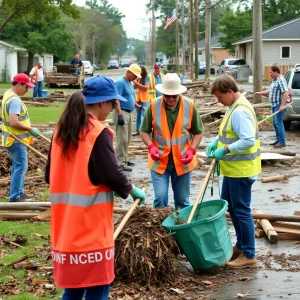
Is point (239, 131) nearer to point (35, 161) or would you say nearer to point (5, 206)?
point (5, 206)

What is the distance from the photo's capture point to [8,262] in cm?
732

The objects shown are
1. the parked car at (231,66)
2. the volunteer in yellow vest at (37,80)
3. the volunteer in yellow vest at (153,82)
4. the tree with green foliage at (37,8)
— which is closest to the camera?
the volunteer in yellow vest at (153,82)

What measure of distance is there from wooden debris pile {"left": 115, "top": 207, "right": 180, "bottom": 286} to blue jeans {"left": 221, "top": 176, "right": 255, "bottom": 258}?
0.75 metres

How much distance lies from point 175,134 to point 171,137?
58 mm

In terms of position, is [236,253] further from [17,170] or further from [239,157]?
[17,170]

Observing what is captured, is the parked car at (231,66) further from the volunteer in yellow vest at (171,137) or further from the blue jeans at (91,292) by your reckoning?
the blue jeans at (91,292)

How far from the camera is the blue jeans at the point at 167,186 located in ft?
25.4

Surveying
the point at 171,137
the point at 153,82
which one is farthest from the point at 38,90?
the point at 171,137

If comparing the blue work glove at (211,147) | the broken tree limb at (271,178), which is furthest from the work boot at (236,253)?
the broken tree limb at (271,178)

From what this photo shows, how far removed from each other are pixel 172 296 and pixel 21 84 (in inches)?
187

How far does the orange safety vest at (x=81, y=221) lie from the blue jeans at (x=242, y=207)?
2.66 m

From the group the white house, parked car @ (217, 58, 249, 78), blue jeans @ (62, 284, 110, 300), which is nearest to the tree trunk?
the white house

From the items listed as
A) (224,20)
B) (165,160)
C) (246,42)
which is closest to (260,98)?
(165,160)

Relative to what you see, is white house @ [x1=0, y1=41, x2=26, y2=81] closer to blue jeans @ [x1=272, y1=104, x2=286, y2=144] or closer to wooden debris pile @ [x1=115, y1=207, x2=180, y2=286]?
blue jeans @ [x1=272, y1=104, x2=286, y2=144]
